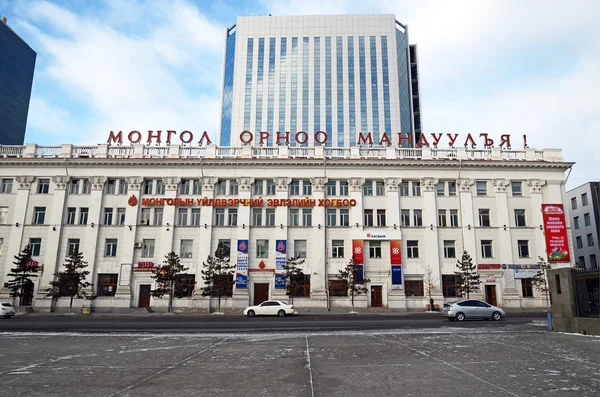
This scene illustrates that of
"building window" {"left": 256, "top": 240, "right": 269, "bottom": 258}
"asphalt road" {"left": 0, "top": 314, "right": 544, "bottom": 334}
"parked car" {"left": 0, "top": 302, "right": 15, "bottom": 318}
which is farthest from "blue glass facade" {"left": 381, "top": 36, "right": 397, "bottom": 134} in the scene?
"parked car" {"left": 0, "top": 302, "right": 15, "bottom": 318}

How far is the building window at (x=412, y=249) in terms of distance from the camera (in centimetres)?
4575

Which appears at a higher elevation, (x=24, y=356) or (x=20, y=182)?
(x=20, y=182)

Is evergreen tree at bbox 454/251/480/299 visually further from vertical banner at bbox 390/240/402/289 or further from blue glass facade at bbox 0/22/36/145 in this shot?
blue glass facade at bbox 0/22/36/145

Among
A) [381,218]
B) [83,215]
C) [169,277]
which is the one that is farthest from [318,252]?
[83,215]

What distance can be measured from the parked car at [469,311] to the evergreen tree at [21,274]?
41502 millimetres


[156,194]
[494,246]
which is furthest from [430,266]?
[156,194]

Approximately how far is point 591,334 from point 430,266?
28.3 meters

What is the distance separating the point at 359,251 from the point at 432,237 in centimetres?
873

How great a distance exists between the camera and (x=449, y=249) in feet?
151

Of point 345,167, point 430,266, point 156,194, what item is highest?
point 345,167

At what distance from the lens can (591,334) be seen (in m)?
16.8

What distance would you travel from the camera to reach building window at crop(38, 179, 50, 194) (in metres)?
47.3

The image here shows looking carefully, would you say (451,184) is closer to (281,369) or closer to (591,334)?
(591,334)

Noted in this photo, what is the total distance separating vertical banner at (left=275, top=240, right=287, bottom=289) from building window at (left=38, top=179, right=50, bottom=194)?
92.9ft
